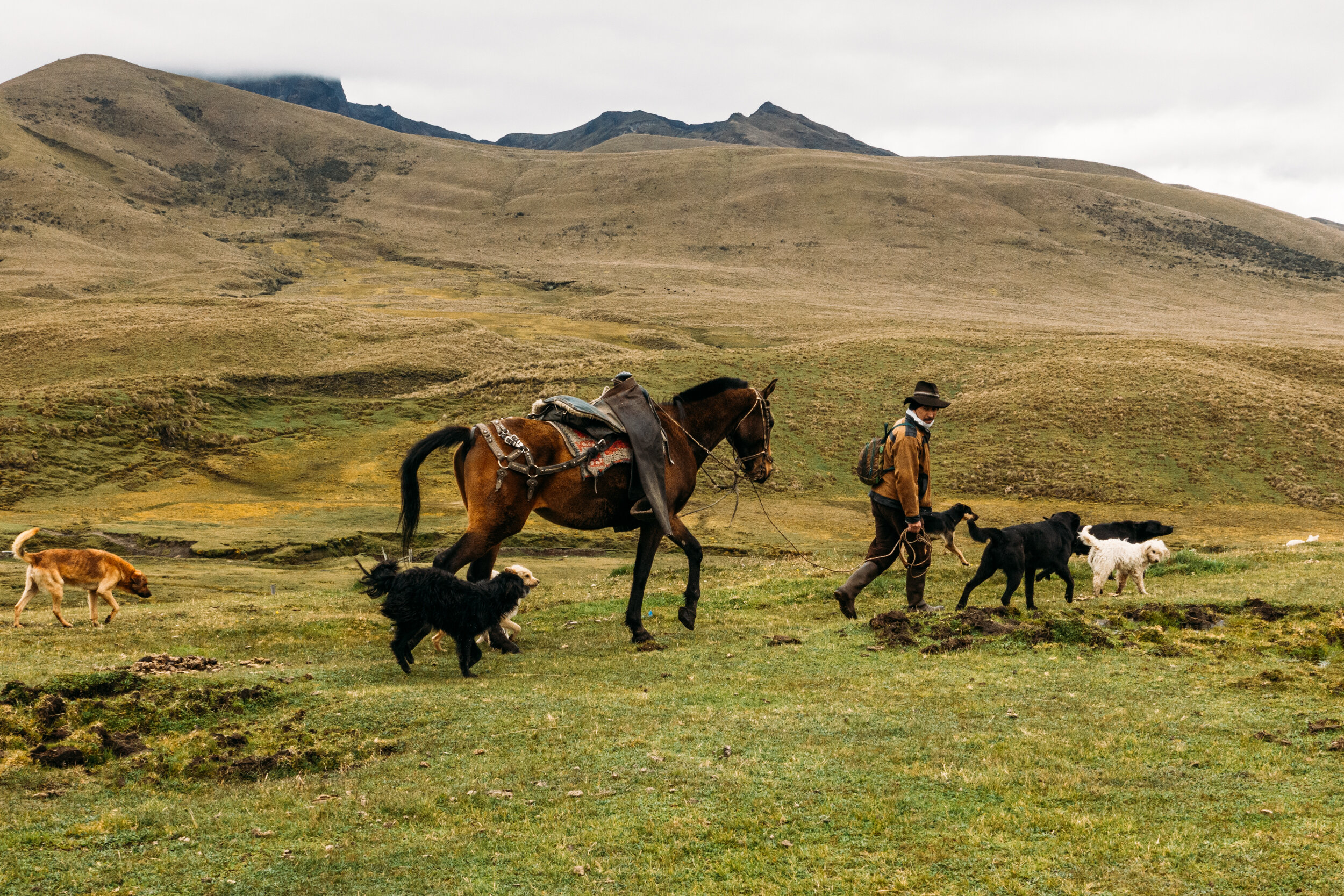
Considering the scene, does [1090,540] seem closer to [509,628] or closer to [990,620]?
[990,620]

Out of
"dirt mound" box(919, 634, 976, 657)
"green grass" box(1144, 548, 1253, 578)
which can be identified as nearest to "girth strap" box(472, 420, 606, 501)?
"dirt mound" box(919, 634, 976, 657)

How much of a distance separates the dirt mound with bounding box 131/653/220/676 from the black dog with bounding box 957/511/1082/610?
1041 cm

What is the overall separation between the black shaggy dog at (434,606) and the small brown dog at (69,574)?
6.93 m

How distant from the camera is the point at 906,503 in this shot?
13.1m

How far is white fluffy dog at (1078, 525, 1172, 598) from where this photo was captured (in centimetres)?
1609

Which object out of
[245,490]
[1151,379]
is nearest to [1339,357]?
[1151,379]

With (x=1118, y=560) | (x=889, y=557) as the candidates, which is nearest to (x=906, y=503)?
(x=889, y=557)

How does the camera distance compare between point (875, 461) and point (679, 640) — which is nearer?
point (679, 640)

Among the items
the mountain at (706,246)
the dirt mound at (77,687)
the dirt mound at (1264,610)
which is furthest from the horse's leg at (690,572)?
the mountain at (706,246)

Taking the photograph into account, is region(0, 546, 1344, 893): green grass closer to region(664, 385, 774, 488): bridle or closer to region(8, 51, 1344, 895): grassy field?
region(8, 51, 1344, 895): grassy field

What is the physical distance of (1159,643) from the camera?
11.2 meters

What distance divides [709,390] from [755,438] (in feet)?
3.36

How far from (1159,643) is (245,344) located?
59.0 m

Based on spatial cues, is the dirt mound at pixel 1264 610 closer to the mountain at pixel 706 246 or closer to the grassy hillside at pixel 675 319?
the grassy hillside at pixel 675 319
